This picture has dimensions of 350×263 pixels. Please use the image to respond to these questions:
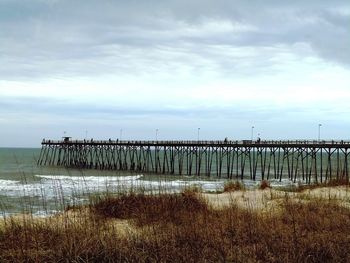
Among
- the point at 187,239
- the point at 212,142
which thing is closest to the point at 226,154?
the point at 212,142

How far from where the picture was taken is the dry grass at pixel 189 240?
6723 mm

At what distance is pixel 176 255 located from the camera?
266 inches

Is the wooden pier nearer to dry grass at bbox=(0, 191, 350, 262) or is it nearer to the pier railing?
the pier railing

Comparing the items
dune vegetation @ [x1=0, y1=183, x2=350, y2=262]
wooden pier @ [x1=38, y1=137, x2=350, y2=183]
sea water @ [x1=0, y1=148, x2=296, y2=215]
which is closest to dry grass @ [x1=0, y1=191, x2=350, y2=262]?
dune vegetation @ [x1=0, y1=183, x2=350, y2=262]

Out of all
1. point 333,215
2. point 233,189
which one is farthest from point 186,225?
point 233,189

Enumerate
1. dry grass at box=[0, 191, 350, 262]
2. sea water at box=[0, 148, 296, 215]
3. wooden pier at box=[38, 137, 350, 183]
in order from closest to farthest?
dry grass at box=[0, 191, 350, 262] → sea water at box=[0, 148, 296, 215] → wooden pier at box=[38, 137, 350, 183]

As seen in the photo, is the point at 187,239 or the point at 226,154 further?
the point at 226,154

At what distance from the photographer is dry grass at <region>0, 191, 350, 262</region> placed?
6723 millimetres

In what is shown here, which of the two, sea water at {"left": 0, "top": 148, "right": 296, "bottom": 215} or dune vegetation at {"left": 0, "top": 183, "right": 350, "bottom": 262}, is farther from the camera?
sea water at {"left": 0, "top": 148, "right": 296, "bottom": 215}

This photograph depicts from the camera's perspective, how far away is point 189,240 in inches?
297

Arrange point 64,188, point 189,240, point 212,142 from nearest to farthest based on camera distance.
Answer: point 189,240 < point 64,188 < point 212,142

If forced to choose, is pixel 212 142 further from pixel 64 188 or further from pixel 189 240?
pixel 189 240

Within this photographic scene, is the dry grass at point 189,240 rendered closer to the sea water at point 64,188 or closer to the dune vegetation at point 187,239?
the dune vegetation at point 187,239

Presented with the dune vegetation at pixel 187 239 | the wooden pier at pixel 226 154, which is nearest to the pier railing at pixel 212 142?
the wooden pier at pixel 226 154
